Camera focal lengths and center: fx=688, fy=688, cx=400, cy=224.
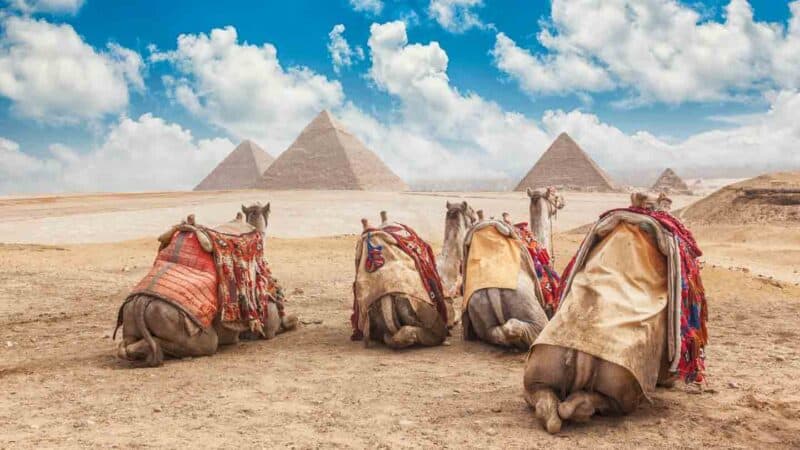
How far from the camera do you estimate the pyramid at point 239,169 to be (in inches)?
4717

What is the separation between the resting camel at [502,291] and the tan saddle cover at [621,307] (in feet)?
5.56

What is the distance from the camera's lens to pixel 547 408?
425 centimetres

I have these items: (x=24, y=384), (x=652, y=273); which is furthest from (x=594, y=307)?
(x=24, y=384)

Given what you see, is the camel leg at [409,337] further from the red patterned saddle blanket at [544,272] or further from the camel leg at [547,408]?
the camel leg at [547,408]

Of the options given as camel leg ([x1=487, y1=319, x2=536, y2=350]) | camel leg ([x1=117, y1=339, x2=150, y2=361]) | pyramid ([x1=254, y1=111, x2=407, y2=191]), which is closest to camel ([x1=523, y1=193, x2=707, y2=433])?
camel leg ([x1=487, y1=319, x2=536, y2=350])

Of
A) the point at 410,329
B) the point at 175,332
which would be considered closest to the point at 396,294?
the point at 410,329

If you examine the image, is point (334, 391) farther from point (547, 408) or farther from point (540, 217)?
point (540, 217)

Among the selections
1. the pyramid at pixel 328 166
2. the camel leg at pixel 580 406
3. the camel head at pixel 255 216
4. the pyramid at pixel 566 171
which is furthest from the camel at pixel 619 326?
the pyramid at pixel 328 166

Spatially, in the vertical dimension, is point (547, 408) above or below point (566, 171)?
below

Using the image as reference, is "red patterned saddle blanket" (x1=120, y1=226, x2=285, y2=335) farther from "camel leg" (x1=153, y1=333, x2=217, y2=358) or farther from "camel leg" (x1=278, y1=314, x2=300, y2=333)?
"camel leg" (x1=278, y1=314, x2=300, y2=333)

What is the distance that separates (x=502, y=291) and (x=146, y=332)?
10.8 feet

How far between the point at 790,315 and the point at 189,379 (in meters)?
7.43

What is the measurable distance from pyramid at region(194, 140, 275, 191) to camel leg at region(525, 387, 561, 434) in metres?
116

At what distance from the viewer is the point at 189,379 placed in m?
5.83
